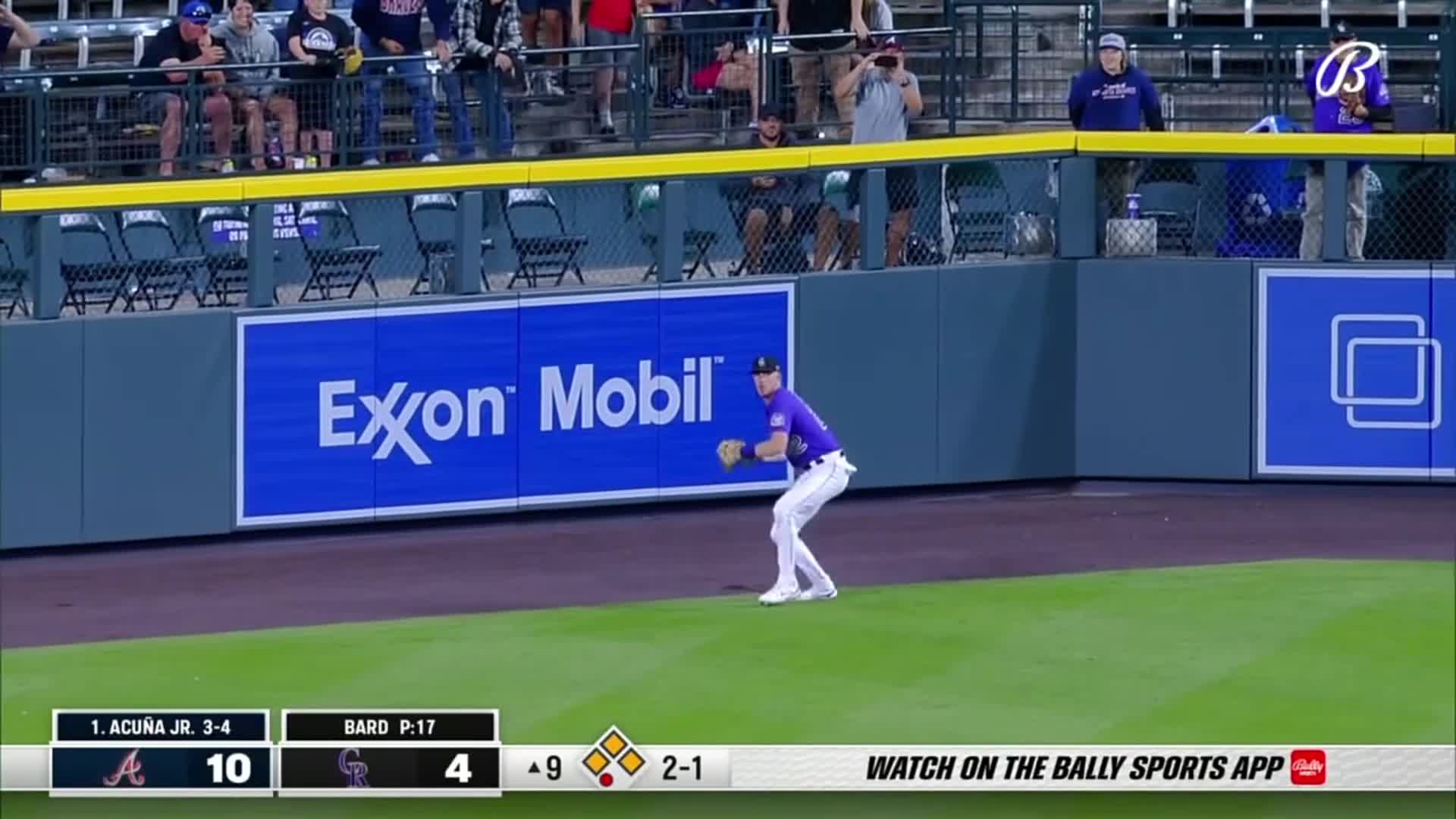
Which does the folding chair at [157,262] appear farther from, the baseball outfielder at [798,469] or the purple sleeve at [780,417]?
the purple sleeve at [780,417]

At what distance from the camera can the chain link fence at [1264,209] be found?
22500mm

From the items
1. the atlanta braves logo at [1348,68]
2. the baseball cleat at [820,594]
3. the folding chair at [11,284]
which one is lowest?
the baseball cleat at [820,594]

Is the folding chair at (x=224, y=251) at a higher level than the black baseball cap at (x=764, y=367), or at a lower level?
higher

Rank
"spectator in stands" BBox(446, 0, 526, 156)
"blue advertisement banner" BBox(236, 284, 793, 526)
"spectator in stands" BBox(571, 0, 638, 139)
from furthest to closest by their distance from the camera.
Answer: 1. "spectator in stands" BBox(571, 0, 638, 139)
2. "spectator in stands" BBox(446, 0, 526, 156)
3. "blue advertisement banner" BBox(236, 284, 793, 526)

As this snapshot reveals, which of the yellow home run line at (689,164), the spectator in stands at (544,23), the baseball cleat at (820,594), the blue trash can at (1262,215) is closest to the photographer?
the baseball cleat at (820,594)

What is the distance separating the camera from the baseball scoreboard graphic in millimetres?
15188

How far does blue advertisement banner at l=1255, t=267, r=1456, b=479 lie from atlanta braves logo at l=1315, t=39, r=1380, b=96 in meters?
1.35

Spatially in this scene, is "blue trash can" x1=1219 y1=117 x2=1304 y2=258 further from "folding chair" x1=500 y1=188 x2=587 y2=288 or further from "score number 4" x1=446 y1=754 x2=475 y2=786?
"score number 4" x1=446 y1=754 x2=475 y2=786

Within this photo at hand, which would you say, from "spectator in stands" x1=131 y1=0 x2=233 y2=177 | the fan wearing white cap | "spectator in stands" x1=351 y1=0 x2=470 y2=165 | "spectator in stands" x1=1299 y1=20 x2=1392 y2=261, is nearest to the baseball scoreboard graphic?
"spectator in stands" x1=131 y1=0 x2=233 y2=177

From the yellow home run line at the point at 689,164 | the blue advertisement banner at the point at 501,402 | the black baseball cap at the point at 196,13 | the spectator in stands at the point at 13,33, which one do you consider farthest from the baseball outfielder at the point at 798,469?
the spectator in stands at the point at 13,33

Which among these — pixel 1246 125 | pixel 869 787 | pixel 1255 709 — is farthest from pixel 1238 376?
pixel 869 787

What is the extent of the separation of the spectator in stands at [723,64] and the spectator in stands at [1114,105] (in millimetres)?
2279

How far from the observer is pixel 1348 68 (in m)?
23.0

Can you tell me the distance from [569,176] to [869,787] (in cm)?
736
